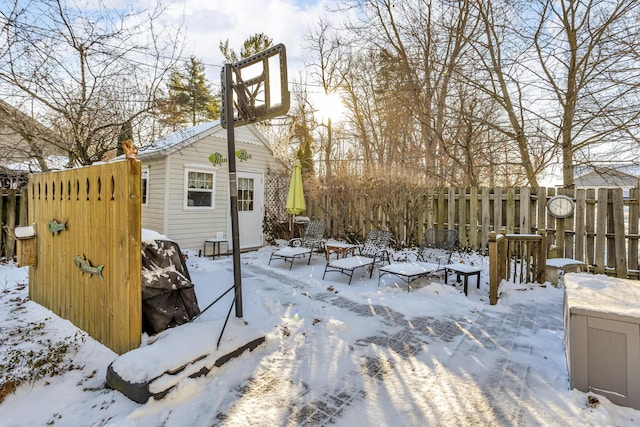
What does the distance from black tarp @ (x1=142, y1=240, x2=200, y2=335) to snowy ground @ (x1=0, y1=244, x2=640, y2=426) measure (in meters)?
0.21

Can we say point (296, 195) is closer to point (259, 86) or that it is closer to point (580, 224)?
point (259, 86)

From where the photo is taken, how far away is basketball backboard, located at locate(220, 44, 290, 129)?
3116 mm

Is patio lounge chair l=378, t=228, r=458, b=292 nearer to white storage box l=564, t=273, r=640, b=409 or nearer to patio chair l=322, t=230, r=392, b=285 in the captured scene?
patio chair l=322, t=230, r=392, b=285

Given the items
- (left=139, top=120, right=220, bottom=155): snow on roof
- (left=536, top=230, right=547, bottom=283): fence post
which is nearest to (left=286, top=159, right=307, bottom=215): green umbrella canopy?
(left=139, top=120, right=220, bottom=155): snow on roof

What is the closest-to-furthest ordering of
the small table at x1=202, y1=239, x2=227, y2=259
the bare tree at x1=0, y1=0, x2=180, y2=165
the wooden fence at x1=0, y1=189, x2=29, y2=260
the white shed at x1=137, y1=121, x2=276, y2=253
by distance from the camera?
the bare tree at x1=0, y1=0, x2=180, y2=165 → the wooden fence at x1=0, y1=189, x2=29, y2=260 → the white shed at x1=137, y1=121, x2=276, y2=253 → the small table at x1=202, y1=239, x2=227, y2=259

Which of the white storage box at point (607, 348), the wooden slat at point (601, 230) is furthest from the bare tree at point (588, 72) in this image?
the white storage box at point (607, 348)

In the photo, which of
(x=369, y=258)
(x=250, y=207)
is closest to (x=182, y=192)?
(x=250, y=207)

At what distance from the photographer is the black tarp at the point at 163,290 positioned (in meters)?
3.01

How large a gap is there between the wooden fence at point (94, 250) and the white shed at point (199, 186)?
368 cm

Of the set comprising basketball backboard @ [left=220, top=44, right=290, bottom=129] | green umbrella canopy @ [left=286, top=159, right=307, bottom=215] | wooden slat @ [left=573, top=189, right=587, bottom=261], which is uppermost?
basketball backboard @ [left=220, top=44, right=290, bottom=129]

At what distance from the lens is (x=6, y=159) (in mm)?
6480

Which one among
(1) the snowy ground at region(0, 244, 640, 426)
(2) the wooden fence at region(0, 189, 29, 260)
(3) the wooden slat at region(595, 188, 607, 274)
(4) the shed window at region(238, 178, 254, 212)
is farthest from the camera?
(4) the shed window at region(238, 178, 254, 212)

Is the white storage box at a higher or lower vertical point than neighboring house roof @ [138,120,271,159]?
lower

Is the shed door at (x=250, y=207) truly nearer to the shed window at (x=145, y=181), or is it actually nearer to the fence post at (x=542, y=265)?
the shed window at (x=145, y=181)
